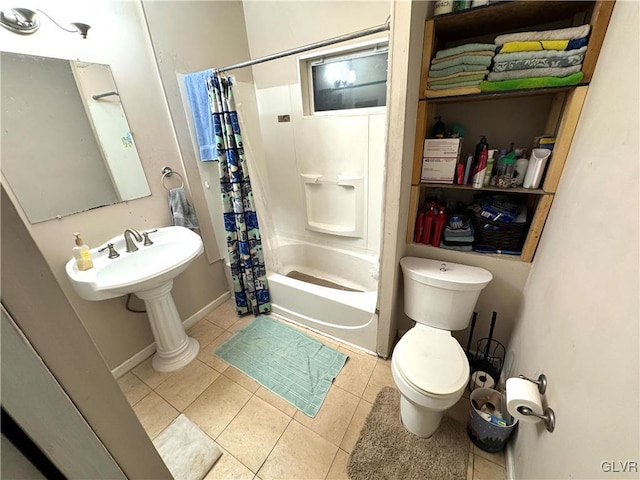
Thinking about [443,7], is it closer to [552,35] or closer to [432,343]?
[552,35]

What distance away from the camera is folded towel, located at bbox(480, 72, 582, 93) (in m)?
0.99

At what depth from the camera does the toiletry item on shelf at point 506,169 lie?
125cm

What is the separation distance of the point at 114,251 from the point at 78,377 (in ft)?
4.08

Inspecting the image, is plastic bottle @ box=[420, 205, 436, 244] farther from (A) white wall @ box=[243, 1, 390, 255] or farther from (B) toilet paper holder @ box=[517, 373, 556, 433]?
(B) toilet paper holder @ box=[517, 373, 556, 433]

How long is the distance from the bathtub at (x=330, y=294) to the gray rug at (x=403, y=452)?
46 centimetres

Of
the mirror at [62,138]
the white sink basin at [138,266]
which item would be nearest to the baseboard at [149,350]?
the white sink basin at [138,266]

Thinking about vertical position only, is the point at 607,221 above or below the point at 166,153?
below

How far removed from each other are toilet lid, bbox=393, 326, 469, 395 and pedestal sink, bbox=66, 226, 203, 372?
1.26 metres

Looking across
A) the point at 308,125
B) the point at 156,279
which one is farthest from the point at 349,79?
the point at 156,279

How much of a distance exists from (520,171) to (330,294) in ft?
4.20

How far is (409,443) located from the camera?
1231 millimetres

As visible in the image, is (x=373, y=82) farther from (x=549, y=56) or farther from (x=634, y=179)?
(x=634, y=179)

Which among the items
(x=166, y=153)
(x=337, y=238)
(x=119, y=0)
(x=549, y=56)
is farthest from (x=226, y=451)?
(x=119, y=0)

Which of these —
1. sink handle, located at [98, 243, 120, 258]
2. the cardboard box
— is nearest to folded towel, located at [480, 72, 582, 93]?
the cardboard box
